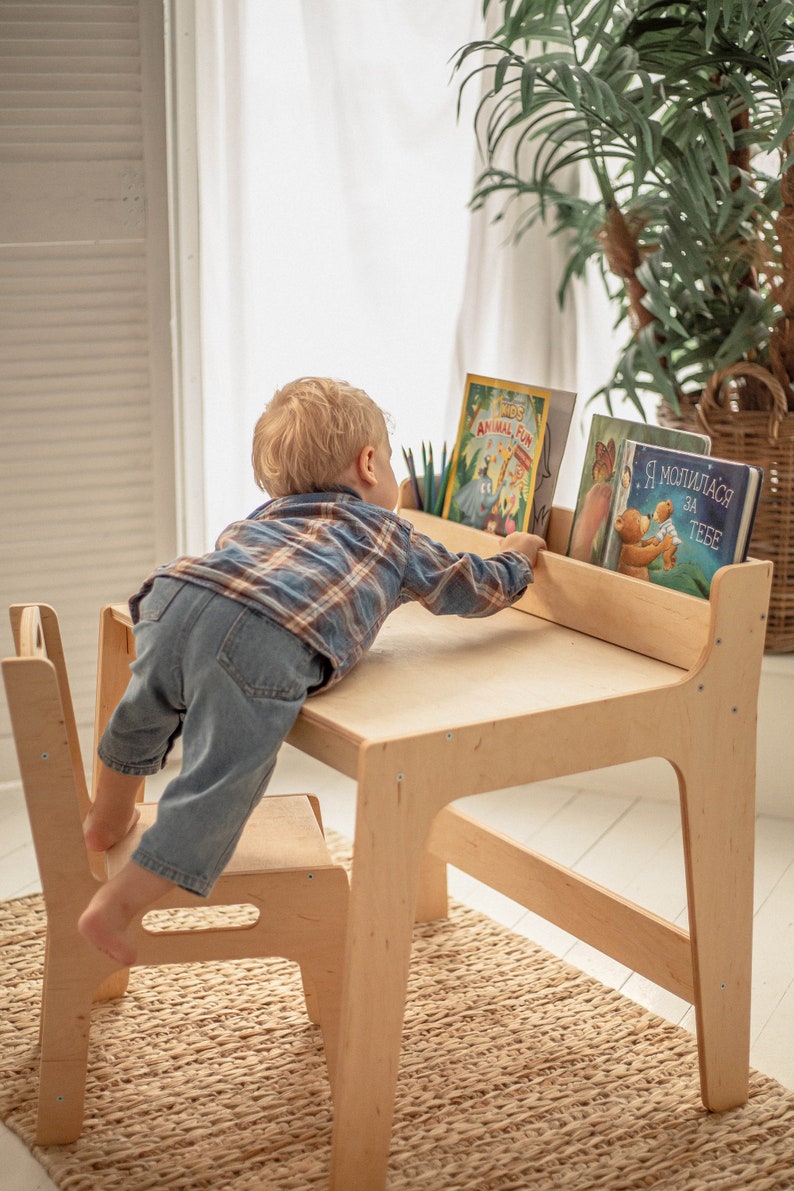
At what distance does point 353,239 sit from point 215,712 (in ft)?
4.73

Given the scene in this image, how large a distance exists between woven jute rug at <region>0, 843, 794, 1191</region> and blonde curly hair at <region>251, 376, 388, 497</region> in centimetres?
76

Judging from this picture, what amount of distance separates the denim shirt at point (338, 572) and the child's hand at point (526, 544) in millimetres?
41

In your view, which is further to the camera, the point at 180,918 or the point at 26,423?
the point at 26,423

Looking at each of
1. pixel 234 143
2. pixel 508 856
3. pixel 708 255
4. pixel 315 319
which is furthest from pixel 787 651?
pixel 234 143

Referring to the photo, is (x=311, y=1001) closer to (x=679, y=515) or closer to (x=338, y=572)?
(x=338, y=572)

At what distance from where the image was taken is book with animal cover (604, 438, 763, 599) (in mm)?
1420

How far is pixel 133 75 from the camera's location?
2.27 metres

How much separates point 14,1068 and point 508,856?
70cm

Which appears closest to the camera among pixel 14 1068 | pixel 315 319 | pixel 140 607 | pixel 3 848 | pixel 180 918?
pixel 140 607

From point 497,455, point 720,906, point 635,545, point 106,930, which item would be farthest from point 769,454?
point 106,930

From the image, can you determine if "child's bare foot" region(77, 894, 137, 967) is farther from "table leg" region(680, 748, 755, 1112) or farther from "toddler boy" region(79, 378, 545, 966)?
"table leg" region(680, 748, 755, 1112)

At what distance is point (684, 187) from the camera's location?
220 centimetres

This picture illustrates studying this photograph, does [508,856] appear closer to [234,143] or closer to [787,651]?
[787,651]

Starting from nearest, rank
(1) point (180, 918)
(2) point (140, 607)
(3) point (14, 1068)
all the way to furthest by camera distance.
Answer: (2) point (140, 607) → (3) point (14, 1068) → (1) point (180, 918)
